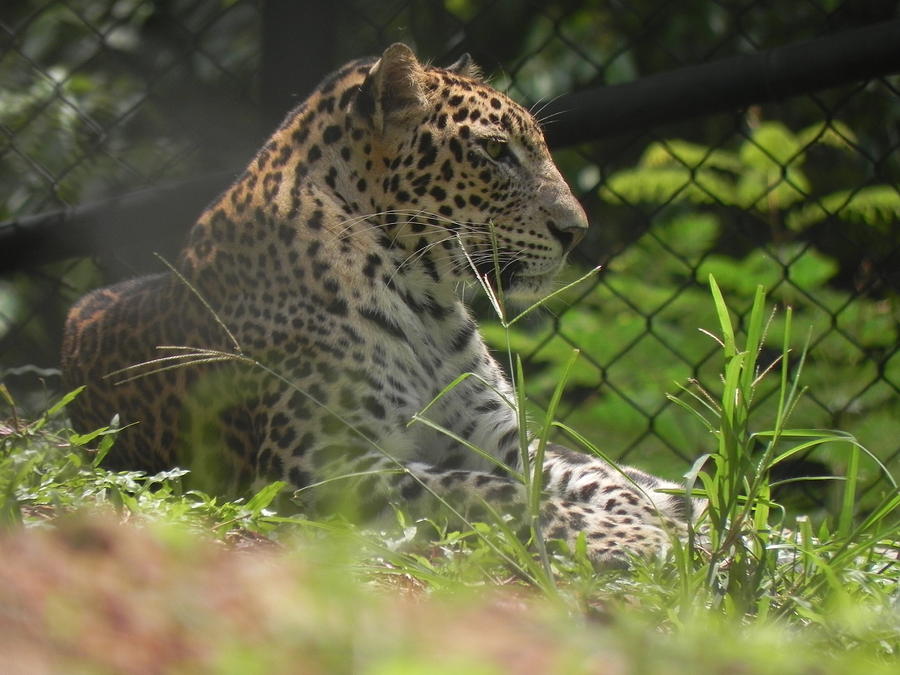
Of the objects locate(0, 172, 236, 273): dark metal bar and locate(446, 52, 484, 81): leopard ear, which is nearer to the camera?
locate(446, 52, 484, 81): leopard ear

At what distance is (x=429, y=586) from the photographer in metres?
2.21

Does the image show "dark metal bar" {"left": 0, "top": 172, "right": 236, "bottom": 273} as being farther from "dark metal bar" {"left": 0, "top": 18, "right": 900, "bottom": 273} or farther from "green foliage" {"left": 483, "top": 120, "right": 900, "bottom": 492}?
"green foliage" {"left": 483, "top": 120, "right": 900, "bottom": 492}

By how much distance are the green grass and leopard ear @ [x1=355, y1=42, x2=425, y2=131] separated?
1.20 meters

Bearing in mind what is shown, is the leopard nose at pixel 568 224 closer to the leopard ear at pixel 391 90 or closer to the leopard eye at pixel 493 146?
the leopard eye at pixel 493 146

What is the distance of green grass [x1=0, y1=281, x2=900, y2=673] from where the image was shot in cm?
116

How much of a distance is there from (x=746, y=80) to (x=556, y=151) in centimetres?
78

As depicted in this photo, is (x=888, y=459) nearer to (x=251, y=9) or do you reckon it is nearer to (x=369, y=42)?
(x=369, y=42)

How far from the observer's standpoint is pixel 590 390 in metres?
4.93

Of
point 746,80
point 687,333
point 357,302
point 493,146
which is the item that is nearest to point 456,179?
point 493,146

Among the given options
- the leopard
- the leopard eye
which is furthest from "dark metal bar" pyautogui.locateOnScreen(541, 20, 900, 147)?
the leopard eye

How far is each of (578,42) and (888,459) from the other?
8.58 feet

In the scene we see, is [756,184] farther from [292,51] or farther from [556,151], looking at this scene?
[292,51]

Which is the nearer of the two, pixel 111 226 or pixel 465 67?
pixel 465 67

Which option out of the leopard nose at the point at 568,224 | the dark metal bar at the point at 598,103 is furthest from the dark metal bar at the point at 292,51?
the leopard nose at the point at 568,224
